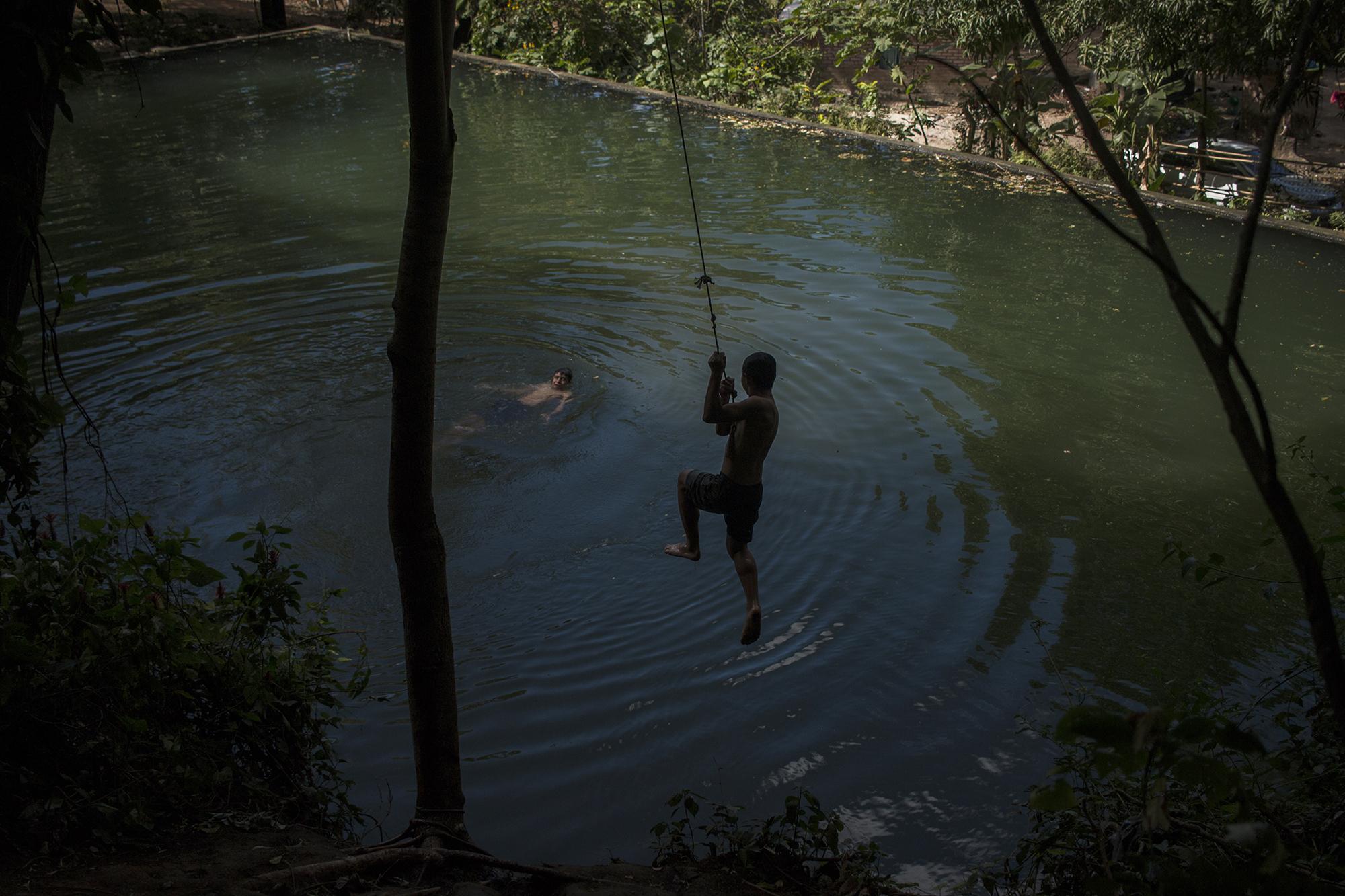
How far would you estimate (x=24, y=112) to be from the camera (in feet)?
10.8

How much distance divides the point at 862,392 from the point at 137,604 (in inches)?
259

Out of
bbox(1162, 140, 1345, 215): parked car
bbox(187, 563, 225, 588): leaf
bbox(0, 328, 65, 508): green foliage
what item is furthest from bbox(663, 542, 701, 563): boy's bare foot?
bbox(1162, 140, 1345, 215): parked car

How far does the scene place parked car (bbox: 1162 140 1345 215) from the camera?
563 inches

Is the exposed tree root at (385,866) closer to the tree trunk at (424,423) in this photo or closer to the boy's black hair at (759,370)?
the tree trunk at (424,423)

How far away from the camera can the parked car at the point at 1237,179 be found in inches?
563

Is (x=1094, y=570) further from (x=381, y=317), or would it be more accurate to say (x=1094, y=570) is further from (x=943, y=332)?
(x=381, y=317)

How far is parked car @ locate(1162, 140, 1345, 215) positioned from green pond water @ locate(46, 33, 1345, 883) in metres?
1.19

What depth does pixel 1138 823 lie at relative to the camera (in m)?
3.01

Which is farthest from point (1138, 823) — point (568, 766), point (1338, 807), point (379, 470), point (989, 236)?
point (989, 236)

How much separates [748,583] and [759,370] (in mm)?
1176

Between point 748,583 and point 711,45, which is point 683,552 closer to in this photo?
point 748,583

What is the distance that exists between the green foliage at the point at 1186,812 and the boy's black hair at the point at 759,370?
7.61 feet

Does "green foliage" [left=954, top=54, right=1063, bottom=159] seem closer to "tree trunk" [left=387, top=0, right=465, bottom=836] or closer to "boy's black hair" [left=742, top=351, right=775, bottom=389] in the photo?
"boy's black hair" [left=742, top=351, right=775, bottom=389]

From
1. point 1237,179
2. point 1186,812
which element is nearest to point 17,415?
point 1186,812
